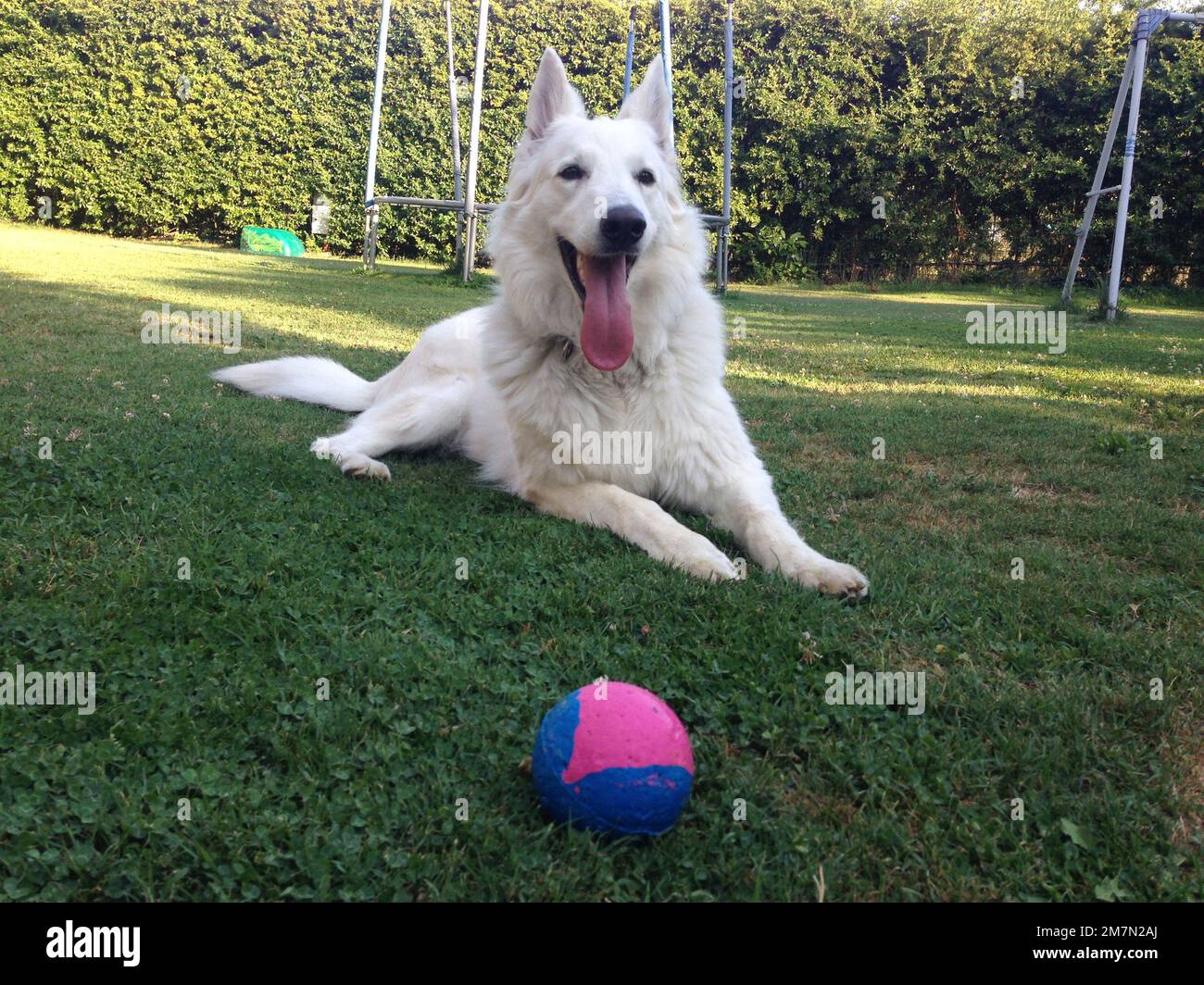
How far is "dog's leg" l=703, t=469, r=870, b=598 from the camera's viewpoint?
278cm

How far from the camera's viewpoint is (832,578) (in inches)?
110

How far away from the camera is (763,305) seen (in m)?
14.4

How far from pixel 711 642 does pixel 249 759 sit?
1.21 metres

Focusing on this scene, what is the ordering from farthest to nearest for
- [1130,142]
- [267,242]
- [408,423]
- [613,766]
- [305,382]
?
[267,242] < [1130,142] < [305,382] < [408,423] < [613,766]

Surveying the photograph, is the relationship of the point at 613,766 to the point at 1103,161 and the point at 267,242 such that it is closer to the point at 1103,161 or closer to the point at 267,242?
the point at 1103,161

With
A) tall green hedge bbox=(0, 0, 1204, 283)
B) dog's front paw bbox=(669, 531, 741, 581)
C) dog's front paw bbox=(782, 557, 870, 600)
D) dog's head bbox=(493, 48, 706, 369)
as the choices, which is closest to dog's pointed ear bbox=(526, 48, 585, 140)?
dog's head bbox=(493, 48, 706, 369)

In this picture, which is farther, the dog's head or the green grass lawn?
the dog's head

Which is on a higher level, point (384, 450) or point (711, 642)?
point (384, 450)

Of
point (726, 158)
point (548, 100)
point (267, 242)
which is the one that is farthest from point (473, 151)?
point (548, 100)

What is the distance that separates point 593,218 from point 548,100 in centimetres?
98

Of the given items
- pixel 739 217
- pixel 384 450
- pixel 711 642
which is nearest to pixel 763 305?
pixel 739 217

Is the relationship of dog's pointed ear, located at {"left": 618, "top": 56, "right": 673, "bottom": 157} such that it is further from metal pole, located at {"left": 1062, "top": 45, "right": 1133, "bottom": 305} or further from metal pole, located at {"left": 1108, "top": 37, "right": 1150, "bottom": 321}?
metal pole, located at {"left": 1062, "top": 45, "right": 1133, "bottom": 305}

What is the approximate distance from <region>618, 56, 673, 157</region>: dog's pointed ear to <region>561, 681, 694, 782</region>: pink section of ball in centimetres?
307
